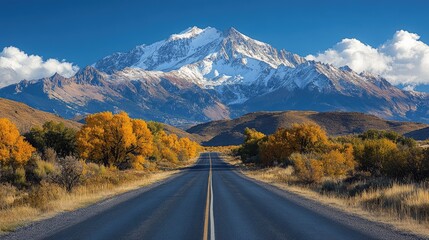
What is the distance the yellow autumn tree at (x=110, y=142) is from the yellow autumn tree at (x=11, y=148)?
7874 mm

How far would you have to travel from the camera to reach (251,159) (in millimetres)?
85812

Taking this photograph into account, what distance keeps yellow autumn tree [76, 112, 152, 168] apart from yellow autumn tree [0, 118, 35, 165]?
25.8 ft

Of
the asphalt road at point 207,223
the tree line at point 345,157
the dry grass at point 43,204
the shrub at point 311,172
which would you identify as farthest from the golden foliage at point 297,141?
the asphalt road at point 207,223

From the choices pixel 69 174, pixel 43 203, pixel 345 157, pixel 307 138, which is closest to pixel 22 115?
pixel 307 138

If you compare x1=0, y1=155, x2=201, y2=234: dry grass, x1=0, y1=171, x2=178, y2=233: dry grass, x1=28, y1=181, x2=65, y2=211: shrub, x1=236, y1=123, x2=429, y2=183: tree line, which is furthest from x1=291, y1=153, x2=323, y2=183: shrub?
x1=28, y1=181, x2=65, y2=211: shrub

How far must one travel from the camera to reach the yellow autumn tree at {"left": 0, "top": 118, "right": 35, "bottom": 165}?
47.9m

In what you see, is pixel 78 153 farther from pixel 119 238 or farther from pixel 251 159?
pixel 119 238

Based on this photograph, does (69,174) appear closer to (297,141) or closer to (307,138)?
(307,138)

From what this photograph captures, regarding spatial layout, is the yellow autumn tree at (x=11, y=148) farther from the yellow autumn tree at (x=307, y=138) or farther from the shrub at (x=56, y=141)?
the yellow autumn tree at (x=307, y=138)

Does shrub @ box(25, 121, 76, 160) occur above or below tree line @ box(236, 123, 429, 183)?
above

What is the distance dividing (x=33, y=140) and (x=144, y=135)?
15.0m

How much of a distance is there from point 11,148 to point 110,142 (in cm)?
1336

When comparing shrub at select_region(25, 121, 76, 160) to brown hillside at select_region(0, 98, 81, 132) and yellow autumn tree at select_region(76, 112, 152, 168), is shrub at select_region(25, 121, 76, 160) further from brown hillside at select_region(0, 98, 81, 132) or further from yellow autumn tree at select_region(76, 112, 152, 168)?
Answer: brown hillside at select_region(0, 98, 81, 132)

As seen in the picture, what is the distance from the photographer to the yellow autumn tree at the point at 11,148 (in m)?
47.9
